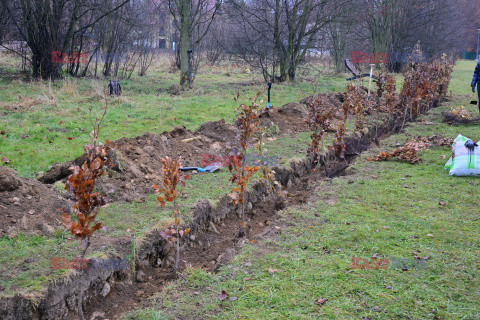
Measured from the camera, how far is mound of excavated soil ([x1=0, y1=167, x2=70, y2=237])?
3.62 m

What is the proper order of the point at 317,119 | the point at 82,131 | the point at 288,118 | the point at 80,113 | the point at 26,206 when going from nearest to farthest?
the point at 26,206, the point at 317,119, the point at 82,131, the point at 80,113, the point at 288,118

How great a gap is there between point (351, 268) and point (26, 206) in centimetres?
322

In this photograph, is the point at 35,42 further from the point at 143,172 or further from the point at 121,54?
the point at 143,172

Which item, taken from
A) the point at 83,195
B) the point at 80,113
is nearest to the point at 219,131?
the point at 80,113

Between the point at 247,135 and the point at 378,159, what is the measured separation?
3584mm

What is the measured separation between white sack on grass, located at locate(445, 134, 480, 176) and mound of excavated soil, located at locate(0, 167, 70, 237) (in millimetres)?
5575

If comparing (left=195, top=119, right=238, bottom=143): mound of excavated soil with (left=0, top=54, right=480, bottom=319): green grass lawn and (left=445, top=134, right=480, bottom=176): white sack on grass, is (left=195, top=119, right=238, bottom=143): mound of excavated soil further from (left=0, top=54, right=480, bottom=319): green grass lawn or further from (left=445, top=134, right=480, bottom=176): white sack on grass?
(left=445, top=134, right=480, bottom=176): white sack on grass

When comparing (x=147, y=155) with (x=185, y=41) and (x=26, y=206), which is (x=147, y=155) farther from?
(x=185, y=41)

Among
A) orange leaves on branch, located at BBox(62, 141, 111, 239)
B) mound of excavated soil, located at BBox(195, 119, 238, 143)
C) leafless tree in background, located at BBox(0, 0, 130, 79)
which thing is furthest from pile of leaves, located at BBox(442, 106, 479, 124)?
leafless tree in background, located at BBox(0, 0, 130, 79)

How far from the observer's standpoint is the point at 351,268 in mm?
3348

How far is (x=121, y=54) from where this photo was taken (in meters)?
17.1

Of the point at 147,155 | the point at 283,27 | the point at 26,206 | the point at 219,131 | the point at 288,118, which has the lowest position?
the point at 26,206

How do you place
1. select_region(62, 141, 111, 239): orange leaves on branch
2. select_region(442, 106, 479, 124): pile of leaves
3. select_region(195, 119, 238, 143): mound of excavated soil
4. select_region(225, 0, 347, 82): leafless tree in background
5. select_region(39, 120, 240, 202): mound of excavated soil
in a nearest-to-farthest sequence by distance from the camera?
1. select_region(62, 141, 111, 239): orange leaves on branch
2. select_region(39, 120, 240, 202): mound of excavated soil
3. select_region(195, 119, 238, 143): mound of excavated soil
4. select_region(442, 106, 479, 124): pile of leaves
5. select_region(225, 0, 347, 82): leafless tree in background

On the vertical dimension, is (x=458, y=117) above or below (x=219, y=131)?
above
